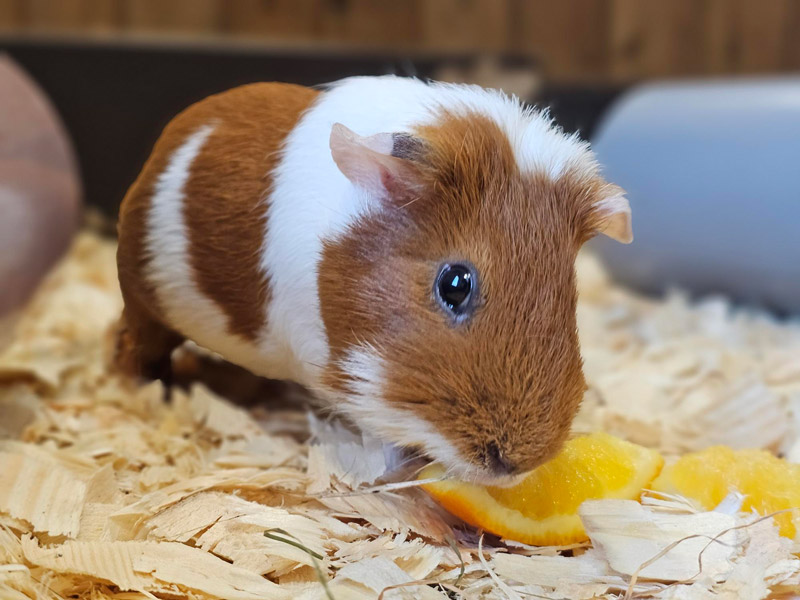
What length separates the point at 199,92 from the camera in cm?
310

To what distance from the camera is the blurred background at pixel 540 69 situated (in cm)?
262

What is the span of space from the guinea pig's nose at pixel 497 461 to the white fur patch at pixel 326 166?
0.27 metres

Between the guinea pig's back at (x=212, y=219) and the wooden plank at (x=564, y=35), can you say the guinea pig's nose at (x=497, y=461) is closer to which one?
the guinea pig's back at (x=212, y=219)

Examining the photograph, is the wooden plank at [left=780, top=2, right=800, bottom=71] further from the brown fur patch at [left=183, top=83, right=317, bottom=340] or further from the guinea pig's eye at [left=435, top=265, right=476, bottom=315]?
the guinea pig's eye at [left=435, top=265, right=476, bottom=315]

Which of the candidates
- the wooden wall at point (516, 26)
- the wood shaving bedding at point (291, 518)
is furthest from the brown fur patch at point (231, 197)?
the wooden wall at point (516, 26)

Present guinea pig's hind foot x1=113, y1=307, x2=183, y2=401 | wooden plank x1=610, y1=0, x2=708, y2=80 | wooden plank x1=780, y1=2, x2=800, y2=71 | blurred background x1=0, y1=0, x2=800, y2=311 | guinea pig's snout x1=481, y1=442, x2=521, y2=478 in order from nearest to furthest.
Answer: guinea pig's snout x1=481, y1=442, x2=521, y2=478 < guinea pig's hind foot x1=113, y1=307, x2=183, y2=401 < blurred background x1=0, y1=0, x2=800, y2=311 < wooden plank x1=780, y1=2, x2=800, y2=71 < wooden plank x1=610, y1=0, x2=708, y2=80

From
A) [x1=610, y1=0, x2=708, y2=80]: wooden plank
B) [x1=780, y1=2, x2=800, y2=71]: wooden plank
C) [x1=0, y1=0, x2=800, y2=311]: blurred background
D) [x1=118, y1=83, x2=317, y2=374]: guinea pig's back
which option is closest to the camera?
[x1=118, y1=83, x2=317, y2=374]: guinea pig's back

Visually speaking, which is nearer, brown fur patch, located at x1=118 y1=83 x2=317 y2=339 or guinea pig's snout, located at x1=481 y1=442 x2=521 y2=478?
guinea pig's snout, located at x1=481 y1=442 x2=521 y2=478

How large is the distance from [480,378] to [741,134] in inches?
79.3

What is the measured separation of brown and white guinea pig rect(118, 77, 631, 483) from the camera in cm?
96

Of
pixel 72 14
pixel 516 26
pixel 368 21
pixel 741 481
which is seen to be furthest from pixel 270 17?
pixel 741 481

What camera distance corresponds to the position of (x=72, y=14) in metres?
3.57

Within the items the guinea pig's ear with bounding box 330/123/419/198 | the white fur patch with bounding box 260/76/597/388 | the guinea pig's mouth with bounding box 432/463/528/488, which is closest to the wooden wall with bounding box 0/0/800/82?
the white fur patch with bounding box 260/76/597/388

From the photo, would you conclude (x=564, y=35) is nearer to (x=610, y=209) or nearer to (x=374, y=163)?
(x=610, y=209)
